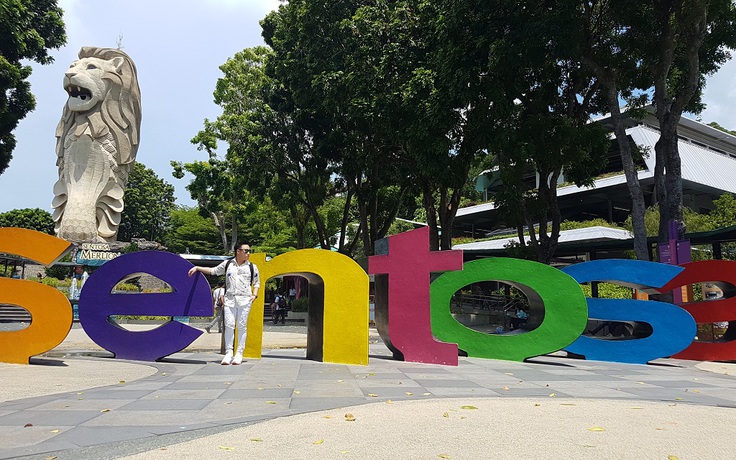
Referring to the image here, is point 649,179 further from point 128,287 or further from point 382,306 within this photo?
point 128,287

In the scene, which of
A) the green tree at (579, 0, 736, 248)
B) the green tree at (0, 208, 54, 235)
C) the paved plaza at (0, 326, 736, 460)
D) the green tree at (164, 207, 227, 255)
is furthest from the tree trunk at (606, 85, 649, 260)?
the green tree at (0, 208, 54, 235)

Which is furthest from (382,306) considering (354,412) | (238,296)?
(354,412)

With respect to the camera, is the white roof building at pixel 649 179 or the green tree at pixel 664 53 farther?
the white roof building at pixel 649 179

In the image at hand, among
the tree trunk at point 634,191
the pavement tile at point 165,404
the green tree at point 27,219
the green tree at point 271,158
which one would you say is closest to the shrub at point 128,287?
the green tree at point 271,158

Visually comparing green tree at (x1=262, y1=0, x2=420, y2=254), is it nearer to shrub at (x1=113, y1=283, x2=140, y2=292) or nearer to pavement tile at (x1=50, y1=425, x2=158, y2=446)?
shrub at (x1=113, y1=283, x2=140, y2=292)

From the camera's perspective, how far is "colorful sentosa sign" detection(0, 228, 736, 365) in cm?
863

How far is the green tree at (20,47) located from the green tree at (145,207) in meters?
28.4

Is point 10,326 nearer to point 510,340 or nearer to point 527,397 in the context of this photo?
point 510,340

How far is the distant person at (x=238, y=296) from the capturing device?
26.7ft

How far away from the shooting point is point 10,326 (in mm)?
15766

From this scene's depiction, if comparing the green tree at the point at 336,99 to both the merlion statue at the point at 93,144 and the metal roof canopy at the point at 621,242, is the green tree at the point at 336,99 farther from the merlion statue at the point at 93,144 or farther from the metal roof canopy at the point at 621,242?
the merlion statue at the point at 93,144

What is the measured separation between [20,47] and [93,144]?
5.26 metres

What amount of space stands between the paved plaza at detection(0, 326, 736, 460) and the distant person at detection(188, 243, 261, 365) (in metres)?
0.46

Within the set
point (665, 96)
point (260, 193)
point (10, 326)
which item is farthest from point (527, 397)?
point (260, 193)
